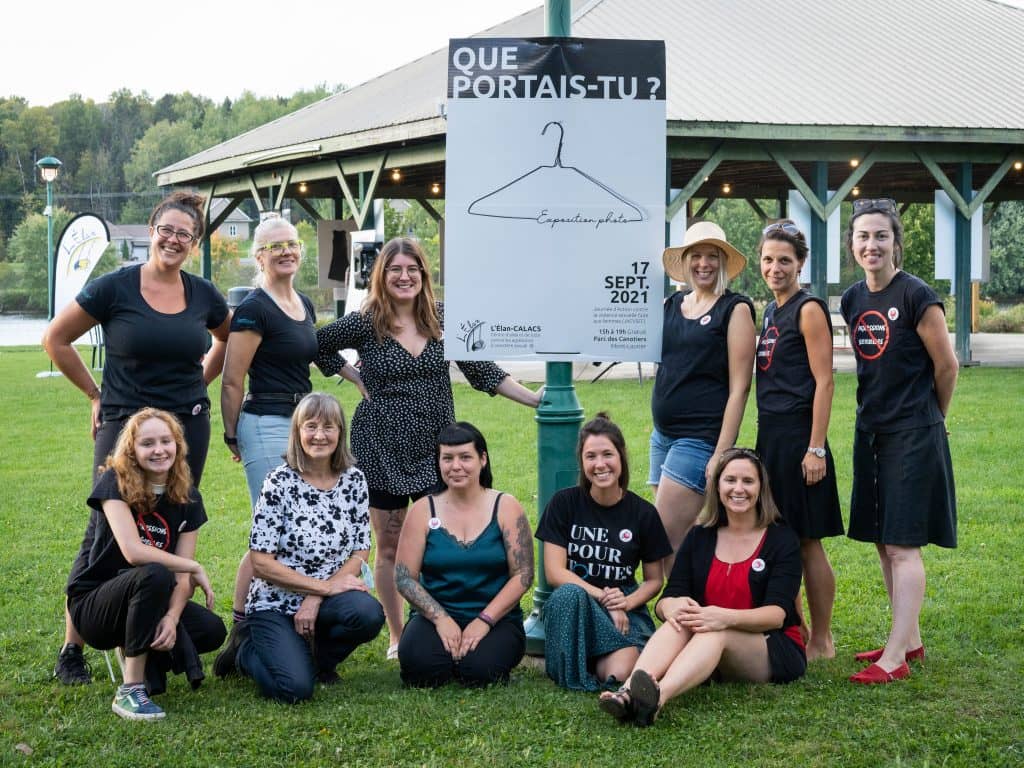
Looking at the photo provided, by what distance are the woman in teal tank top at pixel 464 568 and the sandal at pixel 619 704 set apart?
0.61 meters

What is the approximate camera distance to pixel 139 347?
174 inches

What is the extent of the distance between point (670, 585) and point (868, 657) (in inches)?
35.2

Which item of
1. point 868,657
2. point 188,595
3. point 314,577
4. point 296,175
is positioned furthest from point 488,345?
point 296,175

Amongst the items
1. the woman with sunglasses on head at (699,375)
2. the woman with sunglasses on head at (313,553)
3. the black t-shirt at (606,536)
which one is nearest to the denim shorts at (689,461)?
the woman with sunglasses on head at (699,375)

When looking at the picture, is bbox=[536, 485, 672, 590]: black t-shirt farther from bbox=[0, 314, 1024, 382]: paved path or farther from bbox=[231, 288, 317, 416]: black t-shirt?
bbox=[0, 314, 1024, 382]: paved path

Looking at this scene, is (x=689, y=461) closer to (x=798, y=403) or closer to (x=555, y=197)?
(x=798, y=403)

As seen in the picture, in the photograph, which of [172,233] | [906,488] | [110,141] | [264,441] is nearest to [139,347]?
[172,233]

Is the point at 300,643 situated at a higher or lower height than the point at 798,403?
lower

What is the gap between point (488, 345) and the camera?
4.65 m

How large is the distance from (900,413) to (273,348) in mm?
2457

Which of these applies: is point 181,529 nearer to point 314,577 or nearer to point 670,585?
point 314,577

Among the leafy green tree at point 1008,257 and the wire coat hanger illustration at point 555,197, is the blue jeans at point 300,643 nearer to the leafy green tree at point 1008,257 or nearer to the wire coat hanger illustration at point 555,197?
the wire coat hanger illustration at point 555,197

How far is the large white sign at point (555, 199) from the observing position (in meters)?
4.55

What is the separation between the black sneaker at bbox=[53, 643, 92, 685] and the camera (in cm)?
436
